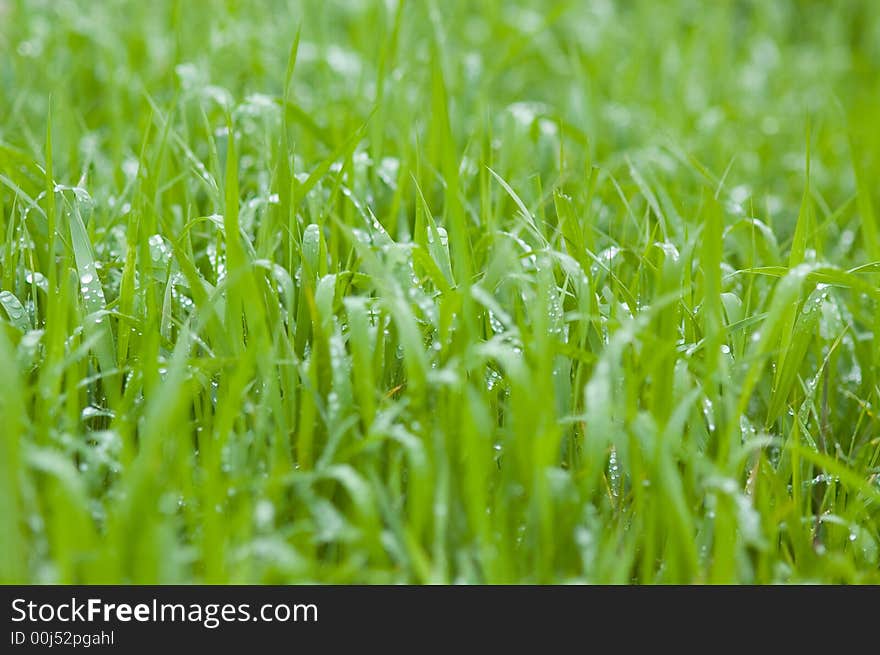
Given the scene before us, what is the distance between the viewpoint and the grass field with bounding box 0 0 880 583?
1.32 metres

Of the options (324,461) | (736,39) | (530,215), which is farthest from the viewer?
(736,39)

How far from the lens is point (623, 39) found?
143 inches

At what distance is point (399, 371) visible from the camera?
167cm

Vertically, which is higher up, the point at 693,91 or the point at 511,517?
the point at 693,91

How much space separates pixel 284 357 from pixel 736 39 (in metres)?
3.24

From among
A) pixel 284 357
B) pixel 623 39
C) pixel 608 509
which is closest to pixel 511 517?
pixel 608 509

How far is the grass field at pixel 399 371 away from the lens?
1.32 metres

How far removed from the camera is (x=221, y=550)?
124 cm

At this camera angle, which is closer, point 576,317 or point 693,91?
point 576,317
